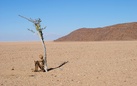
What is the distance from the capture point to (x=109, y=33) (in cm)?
6266

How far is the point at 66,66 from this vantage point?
17.6 m

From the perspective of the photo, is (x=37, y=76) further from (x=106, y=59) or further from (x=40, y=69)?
(x=106, y=59)

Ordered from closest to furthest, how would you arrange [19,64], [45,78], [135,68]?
[45,78] → [135,68] → [19,64]

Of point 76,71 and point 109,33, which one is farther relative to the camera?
point 109,33

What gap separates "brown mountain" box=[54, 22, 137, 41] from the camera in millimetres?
59331

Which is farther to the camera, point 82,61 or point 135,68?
point 82,61

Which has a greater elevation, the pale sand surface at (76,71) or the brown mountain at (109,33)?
the brown mountain at (109,33)

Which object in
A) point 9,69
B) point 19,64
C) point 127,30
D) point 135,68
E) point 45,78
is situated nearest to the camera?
point 45,78

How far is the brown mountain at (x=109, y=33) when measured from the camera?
2336 inches

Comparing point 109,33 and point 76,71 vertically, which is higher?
point 109,33

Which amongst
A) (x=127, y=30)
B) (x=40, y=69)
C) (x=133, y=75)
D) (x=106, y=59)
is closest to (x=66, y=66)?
(x=40, y=69)

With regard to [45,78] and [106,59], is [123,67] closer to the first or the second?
[106,59]

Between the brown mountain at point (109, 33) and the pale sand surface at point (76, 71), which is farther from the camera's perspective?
the brown mountain at point (109, 33)

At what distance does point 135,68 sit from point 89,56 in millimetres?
5627
